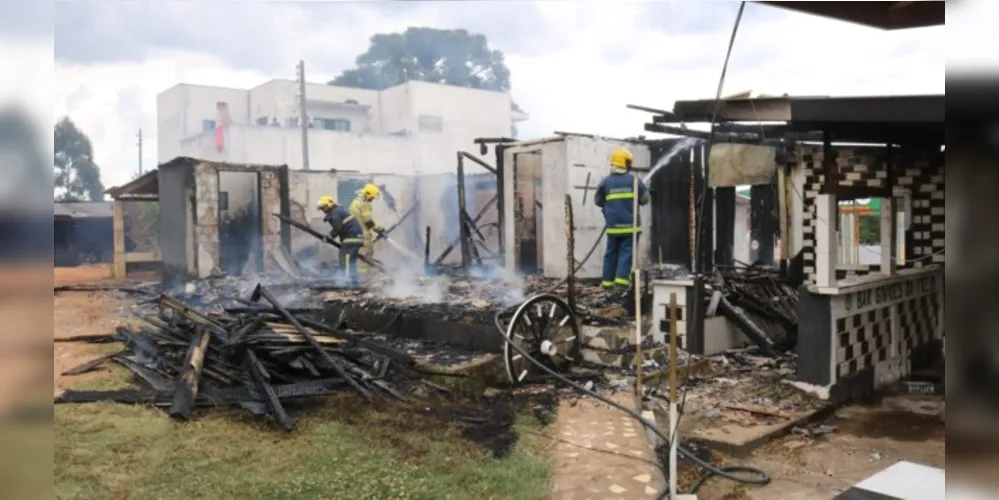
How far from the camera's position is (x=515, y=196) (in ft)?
45.8

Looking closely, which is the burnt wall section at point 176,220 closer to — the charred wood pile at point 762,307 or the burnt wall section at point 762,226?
the charred wood pile at point 762,307

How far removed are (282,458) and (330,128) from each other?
2555 centimetres

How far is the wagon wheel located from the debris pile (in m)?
0.90

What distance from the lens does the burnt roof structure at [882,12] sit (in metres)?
3.69

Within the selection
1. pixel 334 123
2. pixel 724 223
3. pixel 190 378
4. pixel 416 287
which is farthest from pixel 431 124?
pixel 190 378

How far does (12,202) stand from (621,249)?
8457mm

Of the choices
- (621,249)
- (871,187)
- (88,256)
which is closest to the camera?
(871,187)

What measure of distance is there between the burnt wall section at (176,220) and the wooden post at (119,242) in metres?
2.42

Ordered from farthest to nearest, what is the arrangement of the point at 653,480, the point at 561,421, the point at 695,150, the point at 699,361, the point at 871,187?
the point at 695,150 → the point at 871,187 → the point at 699,361 → the point at 561,421 → the point at 653,480

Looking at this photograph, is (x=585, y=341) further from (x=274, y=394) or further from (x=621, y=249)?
(x=274, y=394)

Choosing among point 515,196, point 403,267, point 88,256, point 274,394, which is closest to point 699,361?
point 274,394

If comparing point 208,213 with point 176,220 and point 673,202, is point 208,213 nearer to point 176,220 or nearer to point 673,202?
point 176,220

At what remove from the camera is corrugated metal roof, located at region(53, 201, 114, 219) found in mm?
20781

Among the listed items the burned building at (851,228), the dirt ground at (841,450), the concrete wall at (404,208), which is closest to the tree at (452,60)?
the concrete wall at (404,208)
